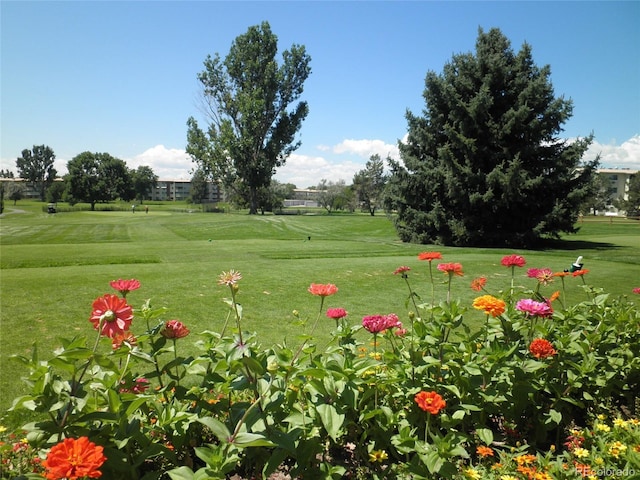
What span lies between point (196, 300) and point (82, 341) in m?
4.22

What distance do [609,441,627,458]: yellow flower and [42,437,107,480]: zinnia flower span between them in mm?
2146

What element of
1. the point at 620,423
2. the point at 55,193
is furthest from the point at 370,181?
the point at 620,423

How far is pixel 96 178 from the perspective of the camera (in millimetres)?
59875

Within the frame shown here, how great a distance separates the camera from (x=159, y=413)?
1588 millimetres

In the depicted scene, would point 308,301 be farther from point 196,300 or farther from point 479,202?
point 479,202

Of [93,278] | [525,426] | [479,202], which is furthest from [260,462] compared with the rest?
[479,202]

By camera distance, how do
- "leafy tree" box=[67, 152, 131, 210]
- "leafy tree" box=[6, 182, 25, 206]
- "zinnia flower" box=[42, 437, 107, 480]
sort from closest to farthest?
"zinnia flower" box=[42, 437, 107, 480] < "leafy tree" box=[67, 152, 131, 210] < "leafy tree" box=[6, 182, 25, 206]

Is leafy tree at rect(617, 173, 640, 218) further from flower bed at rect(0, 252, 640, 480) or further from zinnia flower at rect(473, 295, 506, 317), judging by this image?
zinnia flower at rect(473, 295, 506, 317)

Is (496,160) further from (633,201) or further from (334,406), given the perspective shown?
(633,201)

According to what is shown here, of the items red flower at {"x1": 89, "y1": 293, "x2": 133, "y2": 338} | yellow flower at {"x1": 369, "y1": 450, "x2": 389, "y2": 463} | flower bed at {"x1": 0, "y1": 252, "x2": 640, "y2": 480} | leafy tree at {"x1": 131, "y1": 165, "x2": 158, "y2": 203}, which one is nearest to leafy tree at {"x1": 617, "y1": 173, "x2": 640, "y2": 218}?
flower bed at {"x1": 0, "y1": 252, "x2": 640, "y2": 480}

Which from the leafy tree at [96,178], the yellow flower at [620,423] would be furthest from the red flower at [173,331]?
the leafy tree at [96,178]

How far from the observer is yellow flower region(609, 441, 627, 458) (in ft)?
6.09

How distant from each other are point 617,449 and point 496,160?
17.6 metres

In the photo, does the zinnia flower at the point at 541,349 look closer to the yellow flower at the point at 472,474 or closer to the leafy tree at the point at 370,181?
the yellow flower at the point at 472,474
